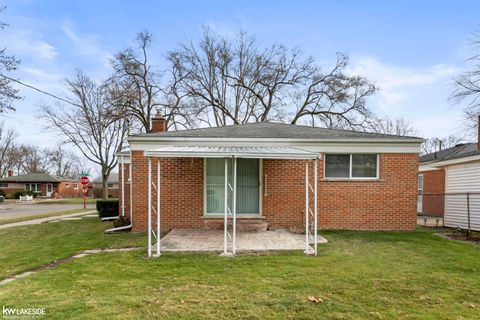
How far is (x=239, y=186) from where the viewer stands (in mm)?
9875

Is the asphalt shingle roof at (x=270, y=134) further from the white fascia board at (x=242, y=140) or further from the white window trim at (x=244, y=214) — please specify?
the white window trim at (x=244, y=214)

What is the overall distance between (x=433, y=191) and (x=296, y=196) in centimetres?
1137

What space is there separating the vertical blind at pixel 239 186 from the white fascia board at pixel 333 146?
689 mm

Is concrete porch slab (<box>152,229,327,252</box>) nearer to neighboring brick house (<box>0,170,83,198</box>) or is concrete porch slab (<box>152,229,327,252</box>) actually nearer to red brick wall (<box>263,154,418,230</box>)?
red brick wall (<box>263,154,418,230</box>)

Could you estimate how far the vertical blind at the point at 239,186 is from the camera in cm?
983

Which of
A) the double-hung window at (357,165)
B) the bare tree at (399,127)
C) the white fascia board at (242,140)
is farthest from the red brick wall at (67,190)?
the double-hung window at (357,165)

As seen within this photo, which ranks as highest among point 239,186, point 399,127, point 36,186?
point 399,127

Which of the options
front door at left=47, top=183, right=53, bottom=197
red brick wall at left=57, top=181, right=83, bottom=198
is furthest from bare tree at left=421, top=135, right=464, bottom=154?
front door at left=47, top=183, right=53, bottom=197

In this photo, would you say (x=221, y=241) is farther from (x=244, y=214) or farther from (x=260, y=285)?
(x=260, y=285)

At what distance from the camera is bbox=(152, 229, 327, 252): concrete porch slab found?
7.23 metres

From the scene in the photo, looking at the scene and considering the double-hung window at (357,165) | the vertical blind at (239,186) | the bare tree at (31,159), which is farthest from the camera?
the bare tree at (31,159)

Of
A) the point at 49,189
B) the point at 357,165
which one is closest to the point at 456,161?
the point at 357,165

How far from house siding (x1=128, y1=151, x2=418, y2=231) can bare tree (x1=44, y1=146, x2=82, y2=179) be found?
62.8m

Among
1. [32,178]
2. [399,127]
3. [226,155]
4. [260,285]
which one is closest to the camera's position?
[260,285]
